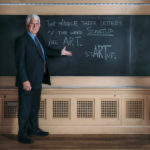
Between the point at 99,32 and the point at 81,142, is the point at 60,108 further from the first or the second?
the point at 99,32

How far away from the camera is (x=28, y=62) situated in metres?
3.14

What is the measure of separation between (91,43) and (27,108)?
1.35 meters

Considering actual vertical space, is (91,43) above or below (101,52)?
above

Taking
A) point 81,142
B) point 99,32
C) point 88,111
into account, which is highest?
point 99,32

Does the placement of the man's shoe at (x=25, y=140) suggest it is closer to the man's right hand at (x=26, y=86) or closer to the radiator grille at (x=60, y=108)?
the radiator grille at (x=60, y=108)

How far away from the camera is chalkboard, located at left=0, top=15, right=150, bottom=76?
3.51 m

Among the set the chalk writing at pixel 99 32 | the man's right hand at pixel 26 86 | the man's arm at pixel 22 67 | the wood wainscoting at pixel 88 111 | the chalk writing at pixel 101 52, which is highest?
the chalk writing at pixel 99 32

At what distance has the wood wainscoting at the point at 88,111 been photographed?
139 inches

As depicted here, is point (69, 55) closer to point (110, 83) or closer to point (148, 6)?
point (110, 83)

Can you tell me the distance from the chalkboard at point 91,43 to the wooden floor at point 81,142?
94cm

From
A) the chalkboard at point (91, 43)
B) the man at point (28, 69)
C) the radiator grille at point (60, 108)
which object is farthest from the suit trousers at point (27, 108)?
the chalkboard at point (91, 43)

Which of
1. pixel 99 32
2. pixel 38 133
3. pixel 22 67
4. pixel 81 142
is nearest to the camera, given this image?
pixel 22 67

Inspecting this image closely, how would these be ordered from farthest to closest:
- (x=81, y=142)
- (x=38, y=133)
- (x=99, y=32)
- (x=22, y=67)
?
(x=99, y=32) < (x=38, y=133) < (x=81, y=142) < (x=22, y=67)

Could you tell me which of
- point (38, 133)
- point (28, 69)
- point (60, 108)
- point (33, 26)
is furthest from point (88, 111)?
point (33, 26)
